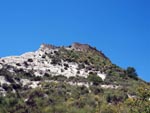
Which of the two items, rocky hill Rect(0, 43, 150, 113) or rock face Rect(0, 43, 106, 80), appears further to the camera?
rock face Rect(0, 43, 106, 80)

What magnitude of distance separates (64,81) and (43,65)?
38.7 feet

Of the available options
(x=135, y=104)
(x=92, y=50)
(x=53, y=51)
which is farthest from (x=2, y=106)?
(x=92, y=50)

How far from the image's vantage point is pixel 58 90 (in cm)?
10038

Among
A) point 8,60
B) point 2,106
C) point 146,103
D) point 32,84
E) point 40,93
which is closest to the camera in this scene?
point 146,103

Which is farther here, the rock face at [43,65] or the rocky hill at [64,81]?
the rock face at [43,65]

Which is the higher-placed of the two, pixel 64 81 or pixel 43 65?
pixel 43 65

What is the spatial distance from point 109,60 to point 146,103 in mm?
83468

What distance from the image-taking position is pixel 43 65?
120m

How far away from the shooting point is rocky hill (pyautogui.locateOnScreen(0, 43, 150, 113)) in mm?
92500

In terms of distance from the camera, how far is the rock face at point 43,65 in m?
116

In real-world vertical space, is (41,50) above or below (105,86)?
above

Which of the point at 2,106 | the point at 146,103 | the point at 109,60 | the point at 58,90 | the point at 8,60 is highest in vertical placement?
the point at 109,60

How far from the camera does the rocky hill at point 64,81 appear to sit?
92500mm

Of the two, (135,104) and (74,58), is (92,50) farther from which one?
(135,104)
